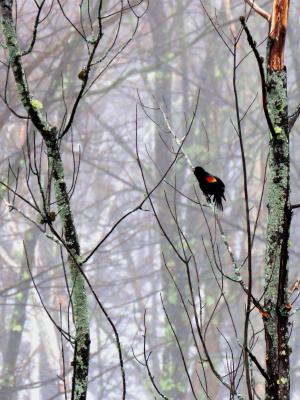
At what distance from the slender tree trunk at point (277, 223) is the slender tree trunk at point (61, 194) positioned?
0.69 metres

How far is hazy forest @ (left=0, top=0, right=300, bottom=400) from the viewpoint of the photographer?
2.57 metres

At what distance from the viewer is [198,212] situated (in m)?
17.1

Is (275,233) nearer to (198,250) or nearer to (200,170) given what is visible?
(200,170)

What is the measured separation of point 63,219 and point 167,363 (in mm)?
11966

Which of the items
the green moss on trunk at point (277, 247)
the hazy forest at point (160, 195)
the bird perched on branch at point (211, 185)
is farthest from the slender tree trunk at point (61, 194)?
the bird perched on branch at point (211, 185)

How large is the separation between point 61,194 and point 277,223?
2.80 ft

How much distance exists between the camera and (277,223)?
2.72 metres

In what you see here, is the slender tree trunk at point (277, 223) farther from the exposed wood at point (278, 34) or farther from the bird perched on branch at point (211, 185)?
the bird perched on branch at point (211, 185)

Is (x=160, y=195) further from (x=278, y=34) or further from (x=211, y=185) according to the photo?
(x=278, y=34)

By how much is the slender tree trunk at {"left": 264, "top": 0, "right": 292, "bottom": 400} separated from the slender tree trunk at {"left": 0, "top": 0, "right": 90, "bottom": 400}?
69cm

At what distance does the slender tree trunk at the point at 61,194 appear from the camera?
2609 millimetres

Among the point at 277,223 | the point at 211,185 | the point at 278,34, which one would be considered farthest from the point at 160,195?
the point at 277,223

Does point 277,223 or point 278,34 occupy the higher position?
point 278,34

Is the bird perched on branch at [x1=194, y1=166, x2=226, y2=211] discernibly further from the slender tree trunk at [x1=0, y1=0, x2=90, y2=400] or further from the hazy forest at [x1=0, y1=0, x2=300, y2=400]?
the slender tree trunk at [x1=0, y1=0, x2=90, y2=400]
